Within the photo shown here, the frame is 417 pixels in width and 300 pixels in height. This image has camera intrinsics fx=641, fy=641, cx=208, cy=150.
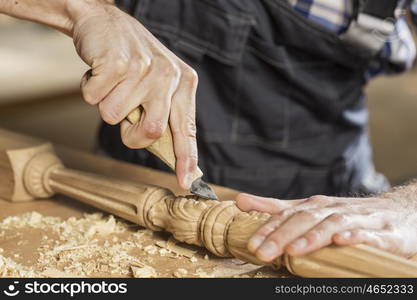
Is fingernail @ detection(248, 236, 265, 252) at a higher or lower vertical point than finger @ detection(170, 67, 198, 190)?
lower

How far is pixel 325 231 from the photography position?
114 cm

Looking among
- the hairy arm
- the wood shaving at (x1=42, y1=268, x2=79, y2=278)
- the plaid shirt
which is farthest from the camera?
the plaid shirt

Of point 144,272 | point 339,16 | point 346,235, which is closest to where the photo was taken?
point 346,235

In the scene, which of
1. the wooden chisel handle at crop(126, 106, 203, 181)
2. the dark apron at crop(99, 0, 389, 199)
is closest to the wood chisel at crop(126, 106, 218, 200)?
the wooden chisel handle at crop(126, 106, 203, 181)

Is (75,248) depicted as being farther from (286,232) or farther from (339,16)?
(339,16)

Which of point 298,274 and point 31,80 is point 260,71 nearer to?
point 298,274

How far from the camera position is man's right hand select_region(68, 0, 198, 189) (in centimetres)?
129

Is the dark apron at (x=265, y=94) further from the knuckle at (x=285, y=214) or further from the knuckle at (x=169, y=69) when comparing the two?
the knuckle at (x=285, y=214)

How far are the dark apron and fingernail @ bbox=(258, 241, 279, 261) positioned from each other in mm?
823

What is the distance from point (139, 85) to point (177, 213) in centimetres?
28

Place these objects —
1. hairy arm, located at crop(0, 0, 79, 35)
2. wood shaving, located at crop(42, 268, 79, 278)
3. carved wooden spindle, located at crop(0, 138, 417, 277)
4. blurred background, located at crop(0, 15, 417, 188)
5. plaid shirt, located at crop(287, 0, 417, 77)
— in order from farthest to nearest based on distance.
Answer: blurred background, located at crop(0, 15, 417, 188) → plaid shirt, located at crop(287, 0, 417, 77) → hairy arm, located at crop(0, 0, 79, 35) → wood shaving, located at crop(42, 268, 79, 278) → carved wooden spindle, located at crop(0, 138, 417, 277)

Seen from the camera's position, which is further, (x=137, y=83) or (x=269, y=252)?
(x=137, y=83)

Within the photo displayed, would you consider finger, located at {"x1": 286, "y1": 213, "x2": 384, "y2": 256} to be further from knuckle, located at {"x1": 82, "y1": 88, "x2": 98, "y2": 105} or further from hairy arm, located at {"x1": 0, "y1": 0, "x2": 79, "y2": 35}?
hairy arm, located at {"x1": 0, "y1": 0, "x2": 79, "y2": 35}

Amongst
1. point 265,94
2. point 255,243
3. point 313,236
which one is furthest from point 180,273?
point 265,94
